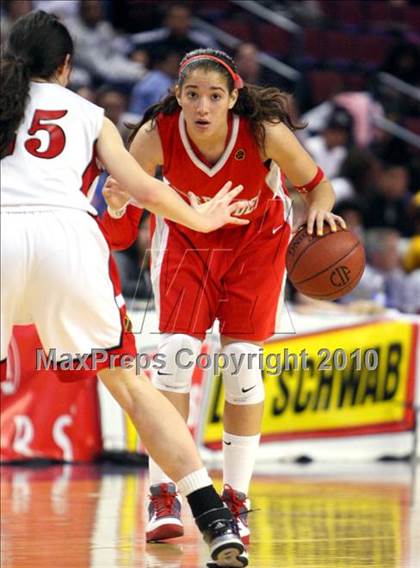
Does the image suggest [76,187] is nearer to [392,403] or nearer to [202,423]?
[202,423]

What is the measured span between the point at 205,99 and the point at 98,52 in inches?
278

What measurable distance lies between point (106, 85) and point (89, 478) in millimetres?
5015

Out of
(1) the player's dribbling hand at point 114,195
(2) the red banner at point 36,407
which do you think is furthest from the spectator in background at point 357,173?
(1) the player's dribbling hand at point 114,195

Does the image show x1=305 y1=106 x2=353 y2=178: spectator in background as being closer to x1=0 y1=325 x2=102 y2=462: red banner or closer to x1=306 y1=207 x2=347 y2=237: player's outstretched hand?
x1=0 y1=325 x2=102 y2=462: red banner

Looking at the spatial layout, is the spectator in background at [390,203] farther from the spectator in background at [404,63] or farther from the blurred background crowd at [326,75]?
the spectator in background at [404,63]

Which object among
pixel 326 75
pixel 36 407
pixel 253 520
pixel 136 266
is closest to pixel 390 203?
pixel 326 75

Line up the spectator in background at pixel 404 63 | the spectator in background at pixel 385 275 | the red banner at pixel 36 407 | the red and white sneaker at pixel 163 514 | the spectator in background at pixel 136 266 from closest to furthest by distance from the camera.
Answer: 1. the red and white sneaker at pixel 163 514
2. the red banner at pixel 36 407
3. the spectator in background at pixel 136 266
4. the spectator in background at pixel 385 275
5. the spectator in background at pixel 404 63

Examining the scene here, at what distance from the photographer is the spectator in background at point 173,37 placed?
39.2 ft

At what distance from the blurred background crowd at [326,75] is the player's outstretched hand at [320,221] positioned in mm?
3773

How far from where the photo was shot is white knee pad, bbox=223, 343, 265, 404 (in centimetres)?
499

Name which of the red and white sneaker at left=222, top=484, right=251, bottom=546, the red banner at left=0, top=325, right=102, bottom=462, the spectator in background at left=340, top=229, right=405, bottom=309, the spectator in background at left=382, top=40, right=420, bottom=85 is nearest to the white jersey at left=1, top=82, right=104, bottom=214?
the red and white sneaker at left=222, top=484, right=251, bottom=546

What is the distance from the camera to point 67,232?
12.7 feet

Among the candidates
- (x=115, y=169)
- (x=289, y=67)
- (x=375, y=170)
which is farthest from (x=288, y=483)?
(x=289, y=67)

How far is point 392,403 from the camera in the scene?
28.5 feet
